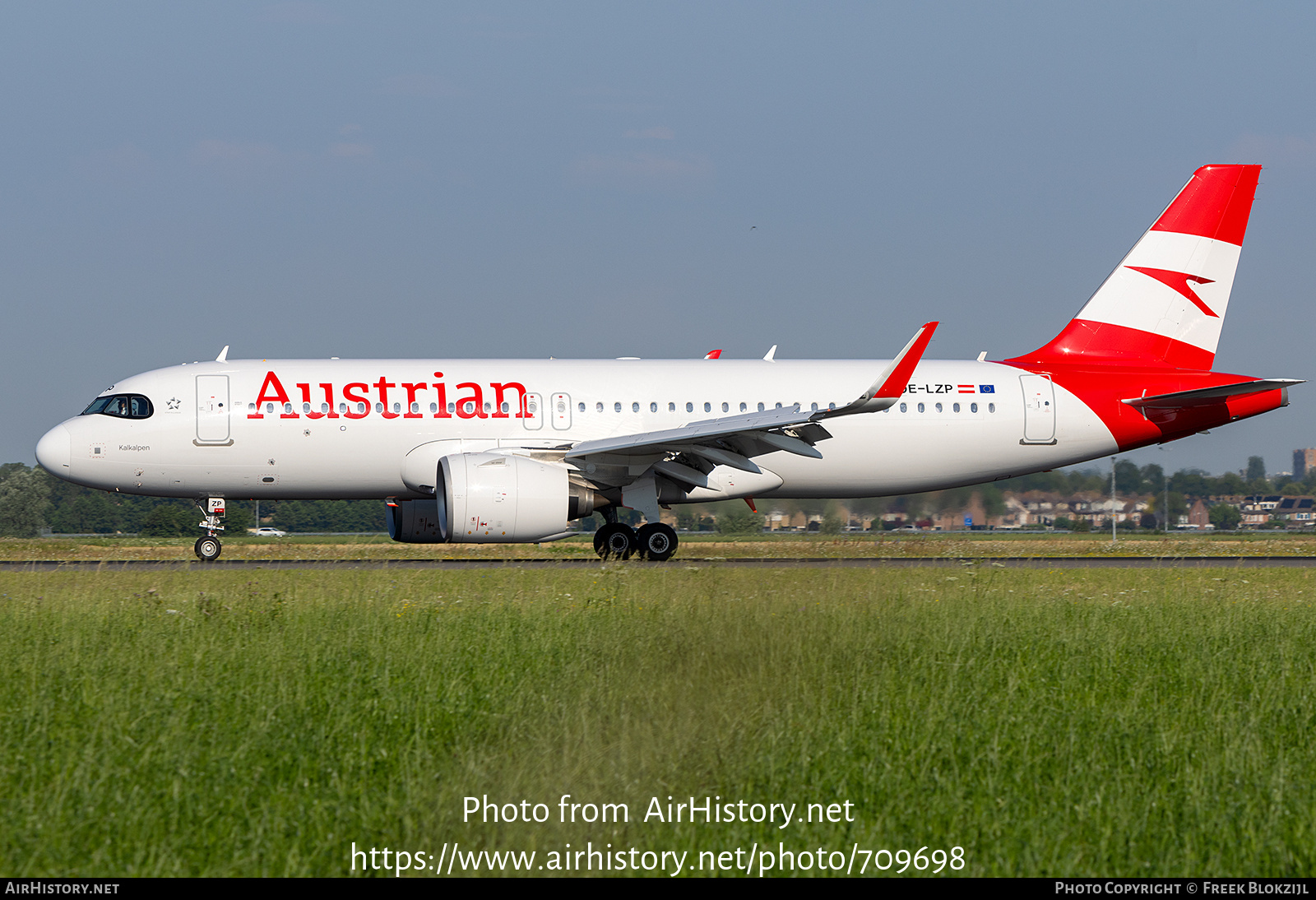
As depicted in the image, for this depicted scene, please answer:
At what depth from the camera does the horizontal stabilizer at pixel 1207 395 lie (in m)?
19.5

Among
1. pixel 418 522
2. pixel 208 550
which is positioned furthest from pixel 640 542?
pixel 208 550

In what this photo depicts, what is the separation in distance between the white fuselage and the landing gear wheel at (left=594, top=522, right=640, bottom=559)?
1747 millimetres

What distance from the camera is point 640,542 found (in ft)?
60.5

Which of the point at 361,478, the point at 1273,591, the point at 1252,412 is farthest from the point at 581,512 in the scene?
the point at 1252,412

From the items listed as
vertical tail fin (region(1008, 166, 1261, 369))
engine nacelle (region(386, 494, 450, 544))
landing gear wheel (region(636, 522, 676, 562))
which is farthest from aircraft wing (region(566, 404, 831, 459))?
vertical tail fin (region(1008, 166, 1261, 369))

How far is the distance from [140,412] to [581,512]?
7.62m

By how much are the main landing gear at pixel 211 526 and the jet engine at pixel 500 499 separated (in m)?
4.63

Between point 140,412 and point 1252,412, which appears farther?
point 1252,412

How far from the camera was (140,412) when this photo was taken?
19094mm

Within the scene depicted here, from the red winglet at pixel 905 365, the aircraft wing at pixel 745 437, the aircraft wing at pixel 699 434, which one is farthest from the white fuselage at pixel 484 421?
the red winglet at pixel 905 365

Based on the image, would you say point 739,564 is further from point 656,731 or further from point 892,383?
point 656,731

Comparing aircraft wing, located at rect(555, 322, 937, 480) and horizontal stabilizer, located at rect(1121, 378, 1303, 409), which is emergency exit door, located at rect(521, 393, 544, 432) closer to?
aircraft wing, located at rect(555, 322, 937, 480)

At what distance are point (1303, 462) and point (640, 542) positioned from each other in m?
25.7

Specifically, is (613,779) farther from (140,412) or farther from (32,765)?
(140,412)
